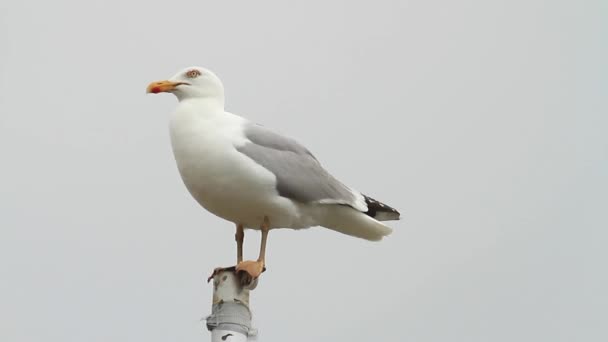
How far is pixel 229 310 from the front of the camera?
245 inches

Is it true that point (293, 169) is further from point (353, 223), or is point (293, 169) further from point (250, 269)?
point (250, 269)

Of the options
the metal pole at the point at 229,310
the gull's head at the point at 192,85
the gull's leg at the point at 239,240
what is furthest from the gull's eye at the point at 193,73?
the metal pole at the point at 229,310

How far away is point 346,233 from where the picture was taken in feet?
26.3

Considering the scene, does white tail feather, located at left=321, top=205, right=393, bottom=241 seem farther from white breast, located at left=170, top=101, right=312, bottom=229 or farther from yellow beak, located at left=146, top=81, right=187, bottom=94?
yellow beak, located at left=146, top=81, right=187, bottom=94

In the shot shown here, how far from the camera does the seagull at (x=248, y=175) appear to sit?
22.7ft

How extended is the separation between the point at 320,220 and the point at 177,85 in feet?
5.35

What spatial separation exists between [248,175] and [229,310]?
1180 millimetres

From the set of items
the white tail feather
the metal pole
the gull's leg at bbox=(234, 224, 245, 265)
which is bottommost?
the metal pole

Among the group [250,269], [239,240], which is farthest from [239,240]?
[250,269]

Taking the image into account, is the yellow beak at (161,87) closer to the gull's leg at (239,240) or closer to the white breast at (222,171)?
the white breast at (222,171)

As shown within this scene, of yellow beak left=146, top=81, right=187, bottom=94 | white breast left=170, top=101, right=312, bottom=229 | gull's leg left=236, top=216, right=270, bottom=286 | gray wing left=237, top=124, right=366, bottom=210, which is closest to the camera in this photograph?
gull's leg left=236, top=216, right=270, bottom=286

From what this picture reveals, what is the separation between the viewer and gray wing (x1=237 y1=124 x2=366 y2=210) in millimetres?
7238

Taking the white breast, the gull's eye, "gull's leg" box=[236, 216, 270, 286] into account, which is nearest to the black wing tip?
the white breast

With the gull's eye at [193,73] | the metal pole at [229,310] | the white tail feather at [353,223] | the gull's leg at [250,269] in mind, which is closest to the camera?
the metal pole at [229,310]
